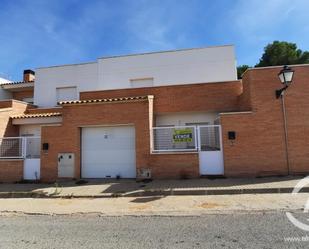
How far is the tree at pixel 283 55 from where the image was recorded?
27.7m

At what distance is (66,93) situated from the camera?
737 inches

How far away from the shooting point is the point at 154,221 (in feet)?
20.4

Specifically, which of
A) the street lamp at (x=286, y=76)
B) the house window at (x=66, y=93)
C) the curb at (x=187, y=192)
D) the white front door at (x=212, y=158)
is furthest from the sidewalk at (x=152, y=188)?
the house window at (x=66, y=93)

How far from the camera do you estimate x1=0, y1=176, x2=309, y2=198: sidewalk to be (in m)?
8.88

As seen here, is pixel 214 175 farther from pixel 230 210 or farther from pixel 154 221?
pixel 154 221

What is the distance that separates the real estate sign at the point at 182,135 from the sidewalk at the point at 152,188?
177cm

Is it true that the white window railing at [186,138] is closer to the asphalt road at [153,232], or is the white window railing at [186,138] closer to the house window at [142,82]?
the asphalt road at [153,232]

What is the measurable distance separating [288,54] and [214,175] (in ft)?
74.3

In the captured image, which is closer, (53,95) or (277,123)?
(277,123)

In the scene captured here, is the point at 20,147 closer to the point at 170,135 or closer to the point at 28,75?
the point at 170,135

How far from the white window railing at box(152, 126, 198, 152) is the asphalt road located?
513cm

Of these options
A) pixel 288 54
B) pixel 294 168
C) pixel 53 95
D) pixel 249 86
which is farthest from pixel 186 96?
pixel 288 54

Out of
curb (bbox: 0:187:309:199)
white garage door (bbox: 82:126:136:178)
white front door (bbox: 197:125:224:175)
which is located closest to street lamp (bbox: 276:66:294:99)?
white front door (bbox: 197:125:224:175)

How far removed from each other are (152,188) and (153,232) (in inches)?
161
